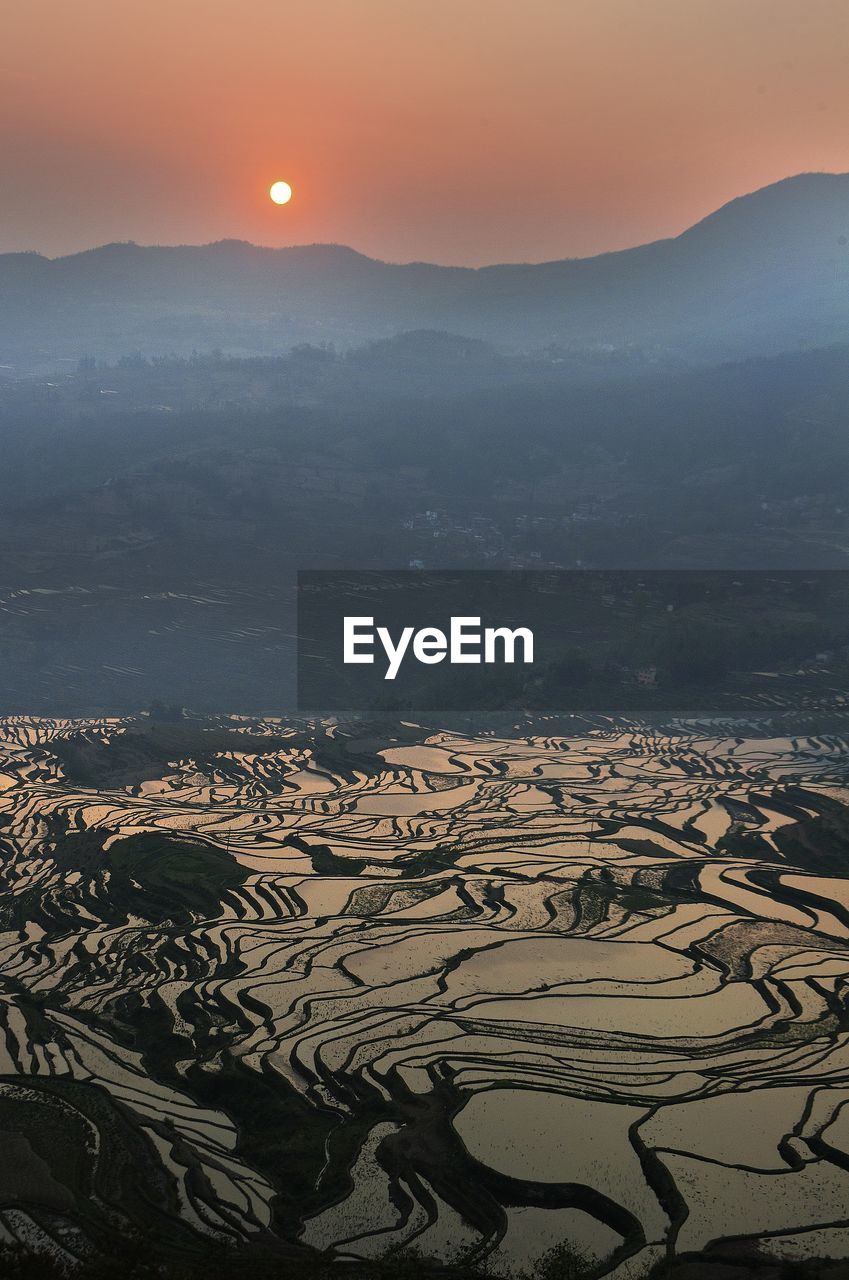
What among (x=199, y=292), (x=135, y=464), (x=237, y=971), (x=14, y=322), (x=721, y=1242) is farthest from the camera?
(x=199, y=292)

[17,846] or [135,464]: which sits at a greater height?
[135,464]

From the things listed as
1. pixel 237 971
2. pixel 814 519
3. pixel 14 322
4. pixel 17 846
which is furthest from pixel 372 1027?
pixel 14 322

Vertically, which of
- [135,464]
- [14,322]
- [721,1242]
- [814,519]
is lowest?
[721,1242]

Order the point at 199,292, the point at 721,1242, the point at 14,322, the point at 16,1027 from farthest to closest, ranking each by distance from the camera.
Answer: the point at 199,292, the point at 14,322, the point at 16,1027, the point at 721,1242

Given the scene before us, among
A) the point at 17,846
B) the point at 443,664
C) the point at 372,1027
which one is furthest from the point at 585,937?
the point at 443,664

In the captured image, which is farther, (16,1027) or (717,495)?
(717,495)

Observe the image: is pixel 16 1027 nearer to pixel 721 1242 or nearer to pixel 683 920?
pixel 721 1242
